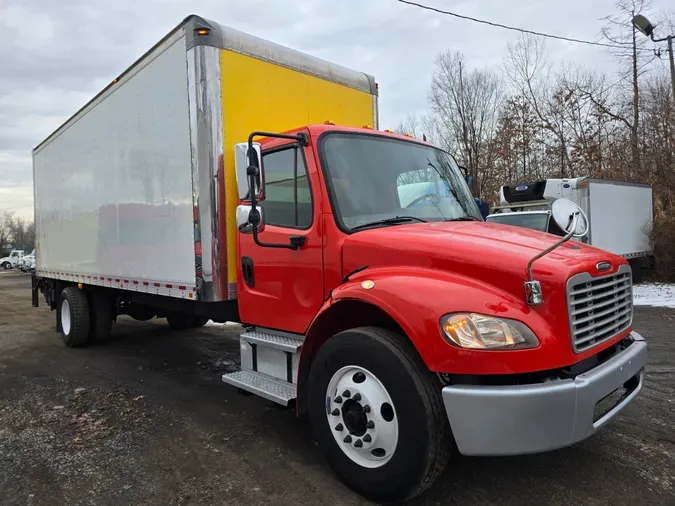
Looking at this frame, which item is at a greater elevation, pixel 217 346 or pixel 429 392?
pixel 429 392

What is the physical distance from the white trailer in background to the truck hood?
8691 mm

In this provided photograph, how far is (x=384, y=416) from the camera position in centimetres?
285

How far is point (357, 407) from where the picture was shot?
117 inches

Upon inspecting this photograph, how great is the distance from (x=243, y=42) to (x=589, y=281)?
3.48 metres

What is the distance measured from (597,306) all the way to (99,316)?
7.28 m

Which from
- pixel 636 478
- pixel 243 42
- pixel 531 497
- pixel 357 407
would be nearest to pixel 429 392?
pixel 357 407

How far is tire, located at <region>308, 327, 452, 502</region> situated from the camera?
104 inches

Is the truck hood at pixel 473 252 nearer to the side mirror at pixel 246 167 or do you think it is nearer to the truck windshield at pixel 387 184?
the truck windshield at pixel 387 184

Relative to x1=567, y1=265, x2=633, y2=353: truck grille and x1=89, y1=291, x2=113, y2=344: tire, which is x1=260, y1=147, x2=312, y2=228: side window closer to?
x1=567, y1=265, x2=633, y2=353: truck grille

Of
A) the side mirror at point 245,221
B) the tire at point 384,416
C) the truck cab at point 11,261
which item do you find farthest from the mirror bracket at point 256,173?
the truck cab at point 11,261

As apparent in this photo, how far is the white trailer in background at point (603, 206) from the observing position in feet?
42.0

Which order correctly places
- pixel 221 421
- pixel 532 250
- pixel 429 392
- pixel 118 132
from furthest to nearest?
pixel 118 132 < pixel 221 421 < pixel 532 250 < pixel 429 392

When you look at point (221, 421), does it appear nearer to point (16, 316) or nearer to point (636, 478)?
point (636, 478)

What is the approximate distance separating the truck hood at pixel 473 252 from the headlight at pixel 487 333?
0.73ft
